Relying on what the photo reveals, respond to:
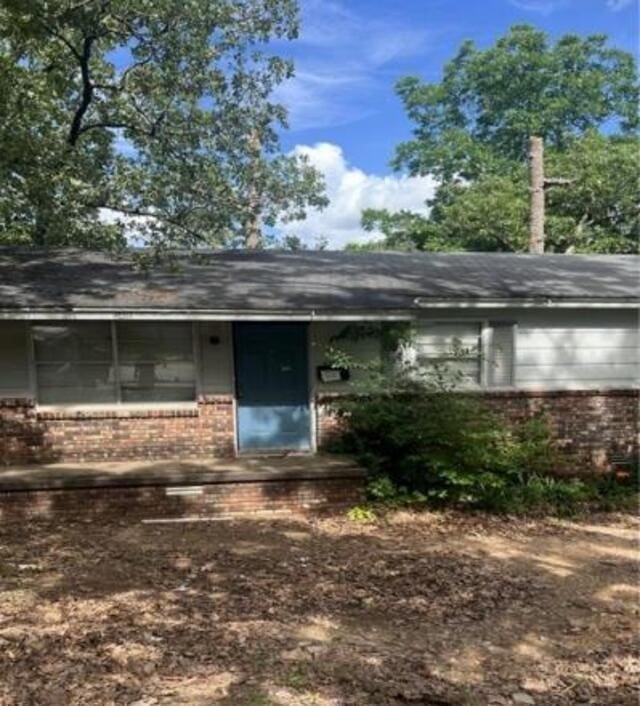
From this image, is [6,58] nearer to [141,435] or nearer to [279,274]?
[279,274]

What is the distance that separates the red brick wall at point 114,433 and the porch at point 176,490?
1.03 ft

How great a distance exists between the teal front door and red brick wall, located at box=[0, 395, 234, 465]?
12.6 inches

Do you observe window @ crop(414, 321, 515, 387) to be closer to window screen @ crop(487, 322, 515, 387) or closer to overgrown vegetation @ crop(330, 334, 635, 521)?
window screen @ crop(487, 322, 515, 387)

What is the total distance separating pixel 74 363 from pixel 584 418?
7.18m

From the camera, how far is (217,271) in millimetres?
10836

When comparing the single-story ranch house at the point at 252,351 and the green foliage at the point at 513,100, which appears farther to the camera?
the green foliage at the point at 513,100

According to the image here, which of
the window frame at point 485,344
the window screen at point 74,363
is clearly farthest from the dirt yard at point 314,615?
the window frame at point 485,344

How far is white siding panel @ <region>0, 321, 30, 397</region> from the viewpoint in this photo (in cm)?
911

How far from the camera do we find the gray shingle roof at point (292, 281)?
8.91 m

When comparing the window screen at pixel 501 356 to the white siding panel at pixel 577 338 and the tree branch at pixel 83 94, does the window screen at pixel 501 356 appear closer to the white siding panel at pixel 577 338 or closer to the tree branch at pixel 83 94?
the white siding panel at pixel 577 338

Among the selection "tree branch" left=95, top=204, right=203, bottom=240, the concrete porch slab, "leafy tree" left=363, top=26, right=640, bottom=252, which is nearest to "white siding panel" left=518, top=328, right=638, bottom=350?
the concrete porch slab

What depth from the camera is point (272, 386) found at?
9781 millimetres

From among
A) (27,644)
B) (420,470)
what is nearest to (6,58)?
(420,470)

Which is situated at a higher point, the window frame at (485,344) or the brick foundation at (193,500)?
the window frame at (485,344)
